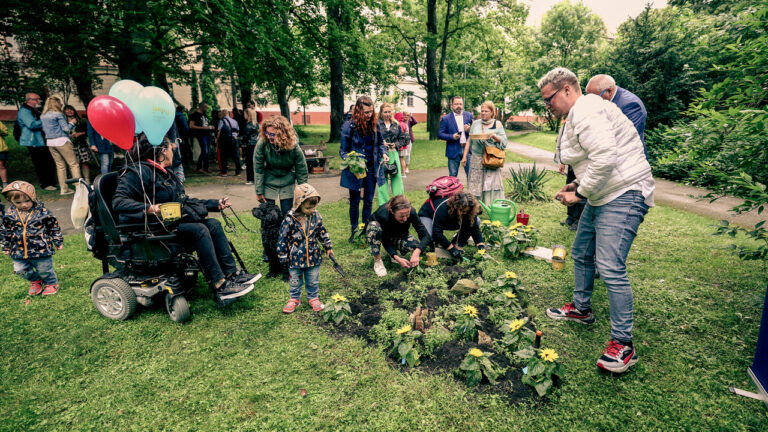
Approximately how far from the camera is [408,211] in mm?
4441

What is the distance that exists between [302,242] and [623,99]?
4066mm

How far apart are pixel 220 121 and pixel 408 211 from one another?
8895 millimetres

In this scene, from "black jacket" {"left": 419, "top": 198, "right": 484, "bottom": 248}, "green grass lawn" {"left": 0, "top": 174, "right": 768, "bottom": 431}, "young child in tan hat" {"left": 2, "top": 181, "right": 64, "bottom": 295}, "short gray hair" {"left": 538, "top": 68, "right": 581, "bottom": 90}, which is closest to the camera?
"green grass lawn" {"left": 0, "top": 174, "right": 768, "bottom": 431}

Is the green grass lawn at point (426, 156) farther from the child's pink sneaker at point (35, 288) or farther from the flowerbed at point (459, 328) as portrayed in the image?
the child's pink sneaker at point (35, 288)

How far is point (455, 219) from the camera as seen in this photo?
195 inches

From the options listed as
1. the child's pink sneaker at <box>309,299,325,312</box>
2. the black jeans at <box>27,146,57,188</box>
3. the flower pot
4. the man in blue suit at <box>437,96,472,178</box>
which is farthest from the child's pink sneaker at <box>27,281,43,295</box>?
the black jeans at <box>27,146,57,188</box>

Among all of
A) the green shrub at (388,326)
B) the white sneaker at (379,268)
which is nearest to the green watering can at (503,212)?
the white sneaker at (379,268)

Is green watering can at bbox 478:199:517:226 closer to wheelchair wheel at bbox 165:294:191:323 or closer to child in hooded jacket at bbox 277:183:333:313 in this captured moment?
child in hooded jacket at bbox 277:183:333:313

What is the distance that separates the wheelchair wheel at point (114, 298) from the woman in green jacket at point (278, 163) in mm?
1708

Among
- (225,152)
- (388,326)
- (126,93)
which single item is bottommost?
(388,326)

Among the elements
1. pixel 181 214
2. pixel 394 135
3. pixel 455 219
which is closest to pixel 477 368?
pixel 455 219

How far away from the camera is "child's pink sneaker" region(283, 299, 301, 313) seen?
151 inches

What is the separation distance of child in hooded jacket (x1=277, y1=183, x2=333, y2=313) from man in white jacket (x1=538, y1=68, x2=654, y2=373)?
7.49ft

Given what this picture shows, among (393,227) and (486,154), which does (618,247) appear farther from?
(486,154)
